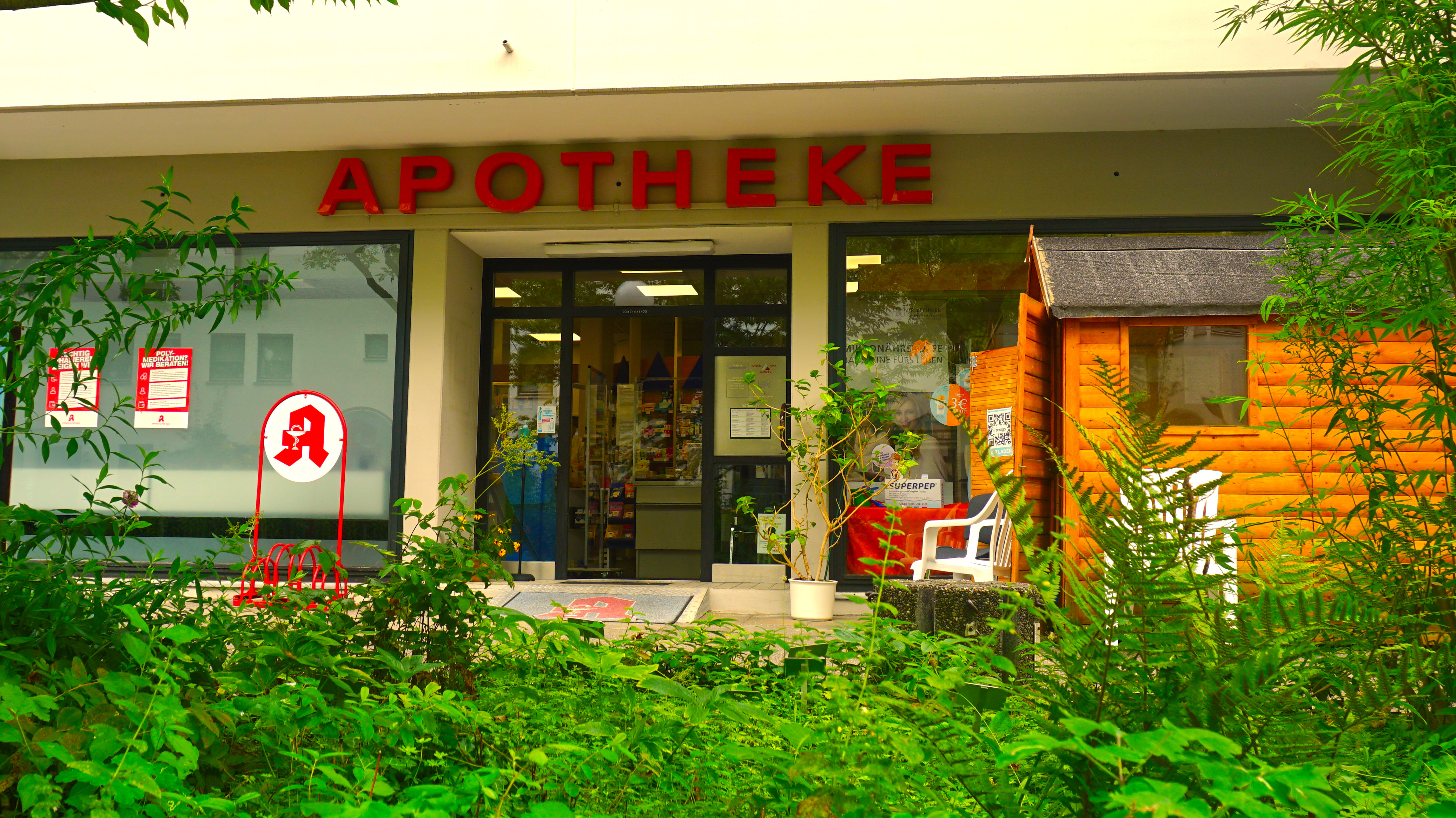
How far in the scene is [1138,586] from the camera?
814 mm

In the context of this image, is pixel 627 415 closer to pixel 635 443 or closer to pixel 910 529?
pixel 635 443

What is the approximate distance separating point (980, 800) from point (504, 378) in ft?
25.1

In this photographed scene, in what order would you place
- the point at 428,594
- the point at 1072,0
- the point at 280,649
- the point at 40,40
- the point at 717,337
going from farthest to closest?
the point at 717,337 < the point at 40,40 < the point at 1072,0 < the point at 428,594 < the point at 280,649

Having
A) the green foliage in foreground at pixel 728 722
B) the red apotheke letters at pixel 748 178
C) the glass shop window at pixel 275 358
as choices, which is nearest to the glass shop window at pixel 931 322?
the red apotheke letters at pixel 748 178

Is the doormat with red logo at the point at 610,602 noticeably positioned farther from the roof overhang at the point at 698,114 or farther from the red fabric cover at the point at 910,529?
the roof overhang at the point at 698,114

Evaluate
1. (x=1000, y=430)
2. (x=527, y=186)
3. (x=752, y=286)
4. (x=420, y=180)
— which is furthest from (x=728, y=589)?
(x=420, y=180)

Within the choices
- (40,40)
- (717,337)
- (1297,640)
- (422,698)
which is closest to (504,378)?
(717,337)

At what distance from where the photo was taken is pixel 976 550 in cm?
579

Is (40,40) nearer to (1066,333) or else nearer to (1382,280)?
(1066,333)

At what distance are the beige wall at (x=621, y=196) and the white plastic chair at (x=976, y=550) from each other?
1.71 meters

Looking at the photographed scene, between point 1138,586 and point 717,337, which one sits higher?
point 717,337

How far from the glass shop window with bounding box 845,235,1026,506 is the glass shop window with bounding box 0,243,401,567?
12.7ft

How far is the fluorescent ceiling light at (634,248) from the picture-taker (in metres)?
7.59

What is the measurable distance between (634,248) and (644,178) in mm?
806
